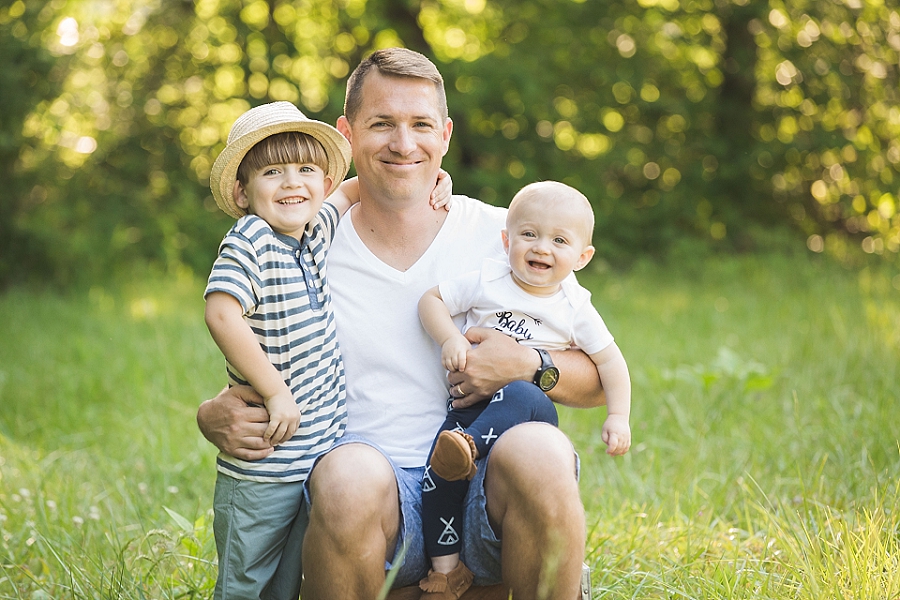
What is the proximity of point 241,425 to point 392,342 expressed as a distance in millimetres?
456

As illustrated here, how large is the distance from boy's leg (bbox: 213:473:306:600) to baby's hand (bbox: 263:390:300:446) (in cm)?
14

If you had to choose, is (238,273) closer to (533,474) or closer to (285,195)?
(285,195)

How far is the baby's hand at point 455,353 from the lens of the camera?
2129 millimetres

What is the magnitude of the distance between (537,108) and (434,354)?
696 cm

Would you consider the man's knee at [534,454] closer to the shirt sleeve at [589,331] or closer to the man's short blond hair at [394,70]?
the shirt sleeve at [589,331]

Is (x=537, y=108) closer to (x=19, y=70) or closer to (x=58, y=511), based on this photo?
(x=19, y=70)

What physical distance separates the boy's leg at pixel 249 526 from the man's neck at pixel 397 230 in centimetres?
65

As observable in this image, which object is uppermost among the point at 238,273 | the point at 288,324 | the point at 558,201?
the point at 558,201

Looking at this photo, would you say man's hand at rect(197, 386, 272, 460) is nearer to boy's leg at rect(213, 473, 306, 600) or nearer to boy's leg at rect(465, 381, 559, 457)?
boy's leg at rect(213, 473, 306, 600)

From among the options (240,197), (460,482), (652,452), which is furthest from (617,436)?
(652,452)

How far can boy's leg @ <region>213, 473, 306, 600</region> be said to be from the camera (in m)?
2.07

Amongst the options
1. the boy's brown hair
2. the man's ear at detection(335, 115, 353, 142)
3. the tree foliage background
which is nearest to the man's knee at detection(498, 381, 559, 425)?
the boy's brown hair

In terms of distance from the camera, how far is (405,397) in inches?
90.2

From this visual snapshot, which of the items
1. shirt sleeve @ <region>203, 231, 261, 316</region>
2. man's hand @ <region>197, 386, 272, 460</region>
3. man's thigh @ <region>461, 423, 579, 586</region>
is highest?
shirt sleeve @ <region>203, 231, 261, 316</region>
